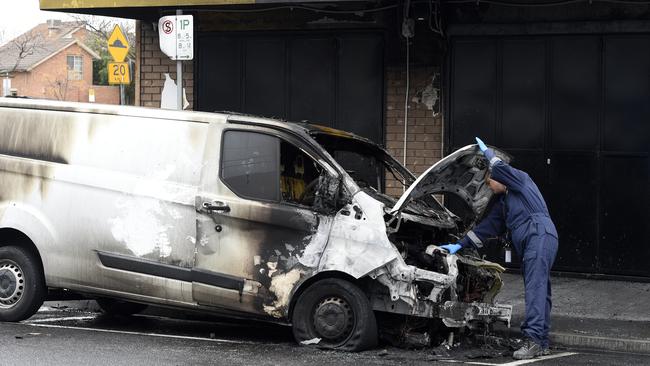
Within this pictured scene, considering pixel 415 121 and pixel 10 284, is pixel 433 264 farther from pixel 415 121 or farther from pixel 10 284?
pixel 415 121

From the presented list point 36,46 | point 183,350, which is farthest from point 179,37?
point 36,46

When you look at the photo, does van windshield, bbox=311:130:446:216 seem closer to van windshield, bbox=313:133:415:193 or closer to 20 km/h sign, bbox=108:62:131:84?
van windshield, bbox=313:133:415:193

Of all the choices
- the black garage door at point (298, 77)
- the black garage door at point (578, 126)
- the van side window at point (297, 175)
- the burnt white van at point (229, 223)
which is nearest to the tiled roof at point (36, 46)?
the black garage door at point (298, 77)

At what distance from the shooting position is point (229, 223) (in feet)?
24.9

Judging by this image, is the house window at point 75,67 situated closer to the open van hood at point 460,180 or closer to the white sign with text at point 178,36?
the white sign with text at point 178,36

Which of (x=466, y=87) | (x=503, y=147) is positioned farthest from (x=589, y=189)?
(x=466, y=87)

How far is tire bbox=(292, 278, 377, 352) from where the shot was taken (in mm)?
7215

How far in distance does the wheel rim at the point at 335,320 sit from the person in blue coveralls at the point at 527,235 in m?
0.99

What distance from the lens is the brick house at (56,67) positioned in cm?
5925

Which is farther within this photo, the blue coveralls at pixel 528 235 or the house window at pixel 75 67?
the house window at pixel 75 67

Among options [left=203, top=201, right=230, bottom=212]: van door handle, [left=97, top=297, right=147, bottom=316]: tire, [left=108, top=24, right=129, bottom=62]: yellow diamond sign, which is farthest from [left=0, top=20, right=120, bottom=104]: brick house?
[left=203, top=201, right=230, bottom=212]: van door handle

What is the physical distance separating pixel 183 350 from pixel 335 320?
4.07ft

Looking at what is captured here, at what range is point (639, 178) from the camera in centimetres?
1090

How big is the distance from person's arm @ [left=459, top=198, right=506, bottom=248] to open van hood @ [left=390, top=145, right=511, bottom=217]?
17 centimetres
